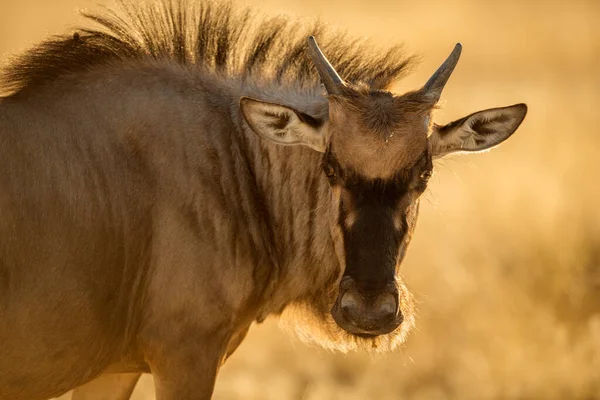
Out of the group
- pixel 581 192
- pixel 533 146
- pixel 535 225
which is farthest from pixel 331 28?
pixel 533 146

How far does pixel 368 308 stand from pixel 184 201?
1208 millimetres

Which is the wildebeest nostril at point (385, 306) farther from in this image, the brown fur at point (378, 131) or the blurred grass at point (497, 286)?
the blurred grass at point (497, 286)

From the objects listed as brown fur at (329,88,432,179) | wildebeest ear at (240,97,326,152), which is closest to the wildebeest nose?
brown fur at (329,88,432,179)

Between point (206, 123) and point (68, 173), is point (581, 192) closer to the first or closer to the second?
point (206, 123)

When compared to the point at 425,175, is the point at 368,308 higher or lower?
lower

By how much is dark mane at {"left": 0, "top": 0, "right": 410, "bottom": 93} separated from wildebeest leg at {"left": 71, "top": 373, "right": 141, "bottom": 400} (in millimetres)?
1895

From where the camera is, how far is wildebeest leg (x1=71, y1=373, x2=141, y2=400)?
6.39m

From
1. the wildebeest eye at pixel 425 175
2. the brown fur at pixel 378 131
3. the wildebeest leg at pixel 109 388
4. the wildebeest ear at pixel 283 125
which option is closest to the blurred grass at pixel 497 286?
the wildebeest eye at pixel 425 175

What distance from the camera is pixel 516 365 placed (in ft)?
27.7

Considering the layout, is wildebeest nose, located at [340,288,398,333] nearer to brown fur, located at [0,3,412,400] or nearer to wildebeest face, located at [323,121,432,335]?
wildebeest face, located at [323,121,432,335]

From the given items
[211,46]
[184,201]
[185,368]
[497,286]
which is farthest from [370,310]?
[497,286]

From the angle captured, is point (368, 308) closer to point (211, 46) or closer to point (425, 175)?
point (425, 175)

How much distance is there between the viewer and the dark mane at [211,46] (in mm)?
6039

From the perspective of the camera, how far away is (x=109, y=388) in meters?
6.40
